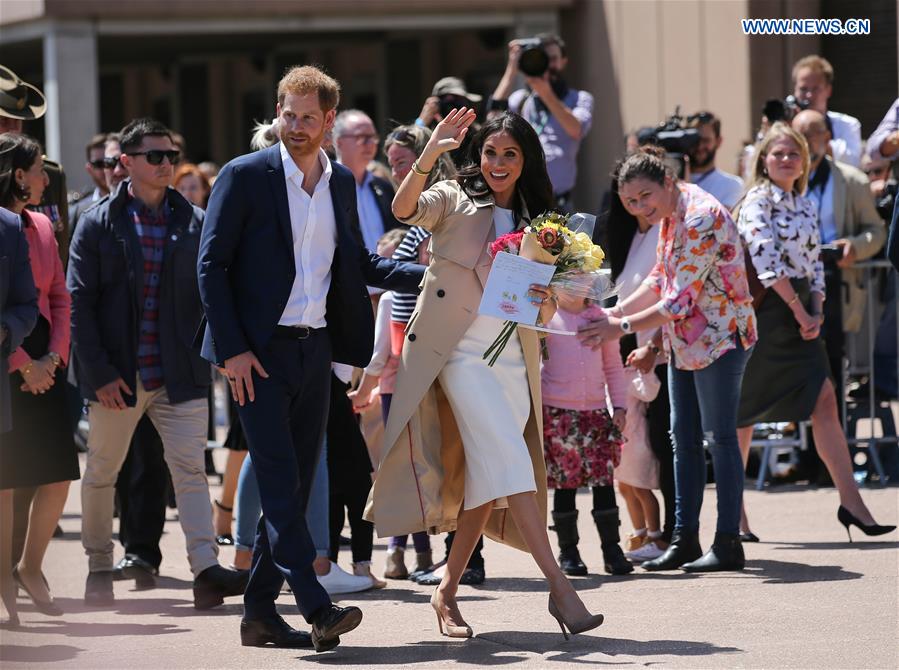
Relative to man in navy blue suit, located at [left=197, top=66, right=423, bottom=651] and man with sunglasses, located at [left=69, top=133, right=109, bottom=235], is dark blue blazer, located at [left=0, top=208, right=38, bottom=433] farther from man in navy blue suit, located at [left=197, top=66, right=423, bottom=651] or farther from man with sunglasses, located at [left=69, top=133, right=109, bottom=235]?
man with sunglasses, located at [left=69, top=133, right=109, bottom=235]

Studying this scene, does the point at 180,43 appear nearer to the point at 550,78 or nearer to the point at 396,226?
the point at 550,78

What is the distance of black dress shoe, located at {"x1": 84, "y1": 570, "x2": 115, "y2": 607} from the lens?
7.28m

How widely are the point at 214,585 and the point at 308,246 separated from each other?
184cm

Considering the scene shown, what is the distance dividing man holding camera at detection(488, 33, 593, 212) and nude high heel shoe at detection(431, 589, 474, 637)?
5526 mm

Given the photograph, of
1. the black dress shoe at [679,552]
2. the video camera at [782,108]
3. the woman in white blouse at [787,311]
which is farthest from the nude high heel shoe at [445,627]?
the video camera at [782,108]

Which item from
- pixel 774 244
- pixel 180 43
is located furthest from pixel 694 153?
pixel 180 43

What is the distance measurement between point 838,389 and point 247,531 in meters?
4.39

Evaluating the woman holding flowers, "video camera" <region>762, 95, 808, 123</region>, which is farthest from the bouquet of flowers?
"video camera" <region>762, 95, 808, 123</region>

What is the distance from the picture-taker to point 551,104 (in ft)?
37.4

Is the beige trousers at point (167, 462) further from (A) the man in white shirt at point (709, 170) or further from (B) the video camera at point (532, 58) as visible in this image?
(B) the video camera at point (532, 58)

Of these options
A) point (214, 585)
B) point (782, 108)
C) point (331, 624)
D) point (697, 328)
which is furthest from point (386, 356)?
point (782, 108)

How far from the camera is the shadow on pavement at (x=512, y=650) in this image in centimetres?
561

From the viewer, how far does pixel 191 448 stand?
23.8ft

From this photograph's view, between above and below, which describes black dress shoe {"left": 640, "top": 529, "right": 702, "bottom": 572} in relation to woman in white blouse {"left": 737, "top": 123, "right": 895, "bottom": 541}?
below
